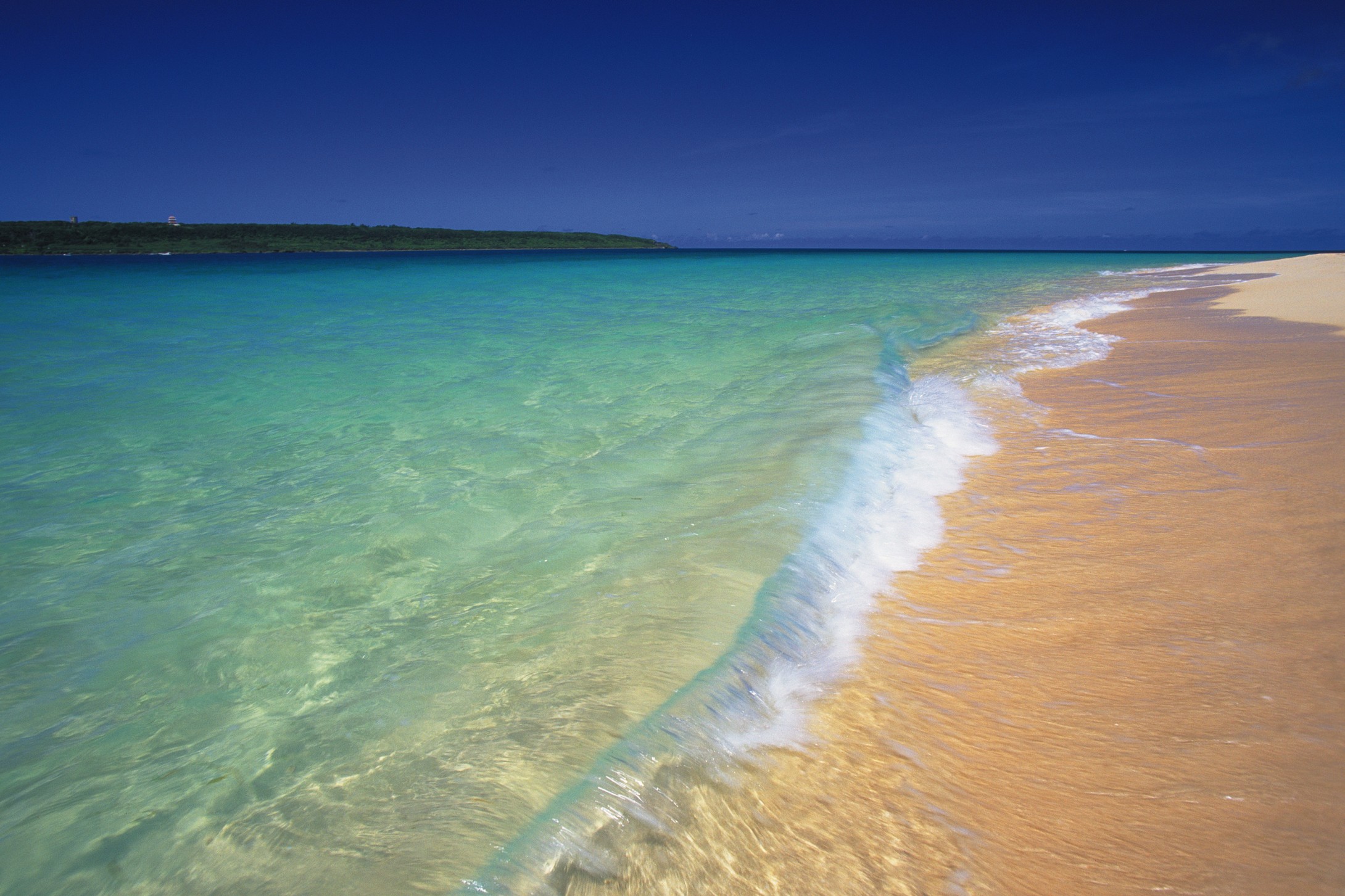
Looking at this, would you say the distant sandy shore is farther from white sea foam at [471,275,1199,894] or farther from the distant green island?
the distant green island

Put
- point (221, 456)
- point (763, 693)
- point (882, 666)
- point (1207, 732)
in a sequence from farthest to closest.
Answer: point (221, 456), point (882, 666), point (763, 693), point (1207, 732)

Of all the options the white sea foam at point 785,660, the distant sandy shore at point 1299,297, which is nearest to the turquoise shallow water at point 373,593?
the white sea foam at point 785,660

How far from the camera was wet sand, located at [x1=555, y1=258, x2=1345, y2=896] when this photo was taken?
159 centimetres

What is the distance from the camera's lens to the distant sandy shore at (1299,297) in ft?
34.8

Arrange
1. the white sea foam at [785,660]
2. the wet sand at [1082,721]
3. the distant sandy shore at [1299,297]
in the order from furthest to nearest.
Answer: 1. the distant sandy shore at [1299,297]
2. the white sea foam at [785,660]
3. the wet sand at [1082,721]

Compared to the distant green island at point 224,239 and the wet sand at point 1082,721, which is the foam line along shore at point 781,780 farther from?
the distant green island at point 224,239

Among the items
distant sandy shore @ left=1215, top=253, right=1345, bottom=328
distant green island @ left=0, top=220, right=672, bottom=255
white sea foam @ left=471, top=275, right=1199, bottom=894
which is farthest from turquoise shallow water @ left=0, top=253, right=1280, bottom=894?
distant green island @ left=0, top=220, right=672, bottom=255

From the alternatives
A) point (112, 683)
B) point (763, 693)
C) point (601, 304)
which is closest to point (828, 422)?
point (763, 693)

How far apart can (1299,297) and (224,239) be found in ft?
285

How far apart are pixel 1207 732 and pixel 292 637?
341cm

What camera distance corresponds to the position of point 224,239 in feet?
229

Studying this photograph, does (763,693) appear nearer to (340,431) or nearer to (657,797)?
(657,797)

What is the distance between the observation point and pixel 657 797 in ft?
5.94

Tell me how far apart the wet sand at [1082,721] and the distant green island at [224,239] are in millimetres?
78307
